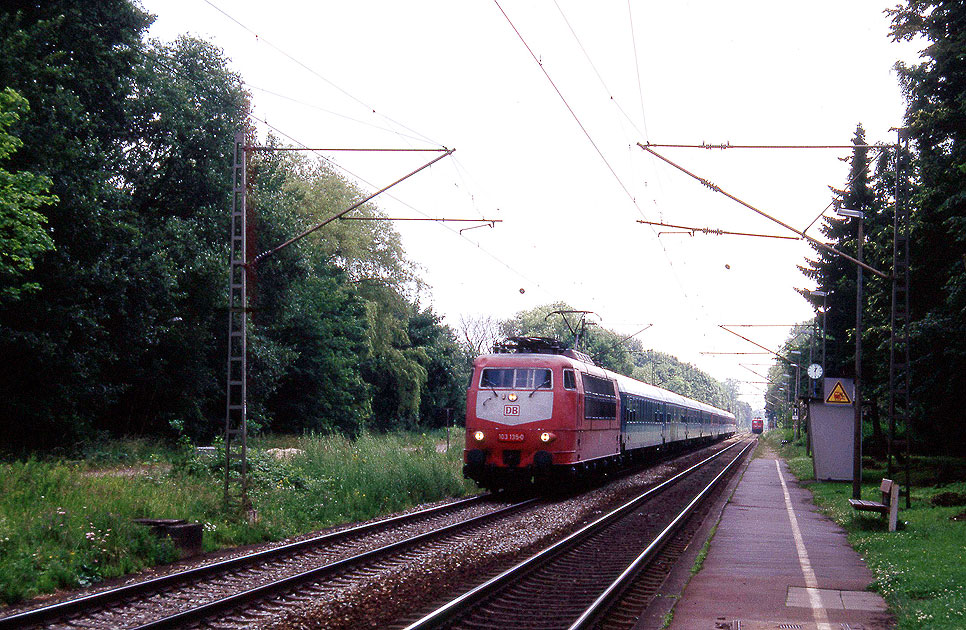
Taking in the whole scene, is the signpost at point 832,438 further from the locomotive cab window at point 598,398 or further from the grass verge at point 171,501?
the grass verge at point 171,501

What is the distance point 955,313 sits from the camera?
963 inches

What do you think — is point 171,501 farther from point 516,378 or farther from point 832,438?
point 832,438

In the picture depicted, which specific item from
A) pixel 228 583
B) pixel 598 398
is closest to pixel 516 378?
pixel 598 398

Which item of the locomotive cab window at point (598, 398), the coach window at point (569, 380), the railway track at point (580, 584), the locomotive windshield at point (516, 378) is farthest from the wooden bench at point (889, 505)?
the locomotive cab window at point (598, 398)

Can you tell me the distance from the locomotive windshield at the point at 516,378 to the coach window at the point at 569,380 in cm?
47

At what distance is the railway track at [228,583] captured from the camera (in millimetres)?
8492

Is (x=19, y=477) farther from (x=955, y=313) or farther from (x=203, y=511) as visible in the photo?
(x=955, y=313)

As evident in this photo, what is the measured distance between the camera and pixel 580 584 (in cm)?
1088

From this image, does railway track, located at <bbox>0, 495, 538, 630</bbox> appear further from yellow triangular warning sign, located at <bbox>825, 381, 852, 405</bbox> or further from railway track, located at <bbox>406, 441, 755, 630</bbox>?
yellow triangular warning sign, located at <bbox>825, 381, 852, 405</bbox>

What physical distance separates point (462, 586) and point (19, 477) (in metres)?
8.21

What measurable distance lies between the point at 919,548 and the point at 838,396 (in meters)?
10.2

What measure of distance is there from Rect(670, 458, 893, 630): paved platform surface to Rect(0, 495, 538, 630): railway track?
14.3ft

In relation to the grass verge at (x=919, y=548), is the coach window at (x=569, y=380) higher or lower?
higher

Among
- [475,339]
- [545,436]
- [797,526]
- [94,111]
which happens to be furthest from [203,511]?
[475,339]
